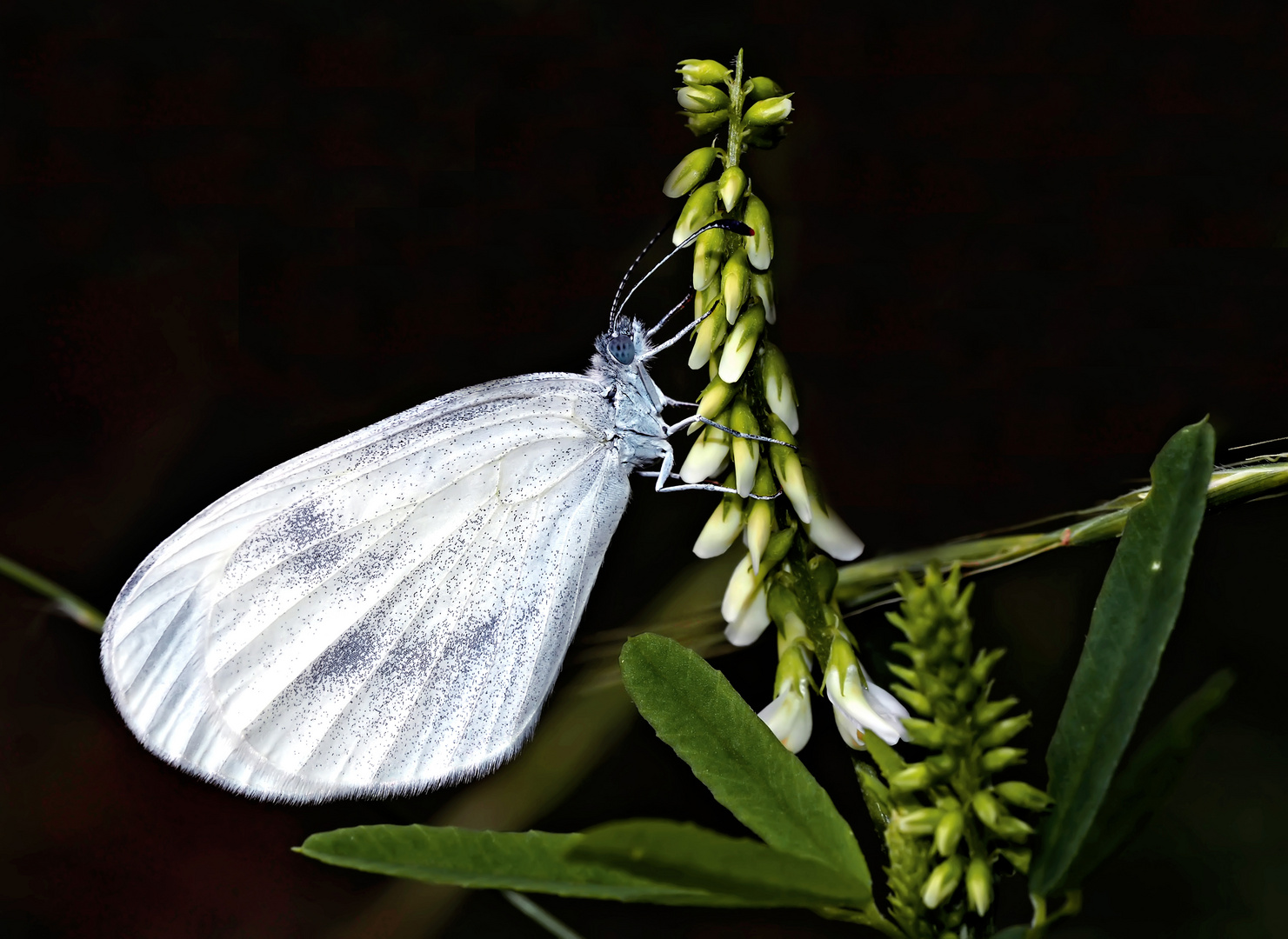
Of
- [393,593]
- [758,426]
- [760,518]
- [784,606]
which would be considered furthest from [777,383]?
[393,593]

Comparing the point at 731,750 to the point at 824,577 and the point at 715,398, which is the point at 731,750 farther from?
the point at 715,398

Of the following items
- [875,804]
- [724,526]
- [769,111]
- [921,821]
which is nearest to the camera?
[921,821]

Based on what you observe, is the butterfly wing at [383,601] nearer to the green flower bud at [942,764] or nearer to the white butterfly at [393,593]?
the white butterfly at [393,593]

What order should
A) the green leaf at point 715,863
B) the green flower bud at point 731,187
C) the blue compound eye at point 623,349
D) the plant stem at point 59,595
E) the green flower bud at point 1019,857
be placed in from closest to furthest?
1. the green leaf at point 715,863
2. the green flower bud at point 1019,857
3. the green flower bud at point 731,187
4. the blue compound eye at point 623,349
5. the plant stem at point 59,595

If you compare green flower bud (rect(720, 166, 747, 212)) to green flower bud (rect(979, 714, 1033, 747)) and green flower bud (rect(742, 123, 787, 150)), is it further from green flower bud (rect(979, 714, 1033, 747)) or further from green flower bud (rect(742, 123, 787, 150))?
green flower bud (rect(979, 714, 1033, 747))

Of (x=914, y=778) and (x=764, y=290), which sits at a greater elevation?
(x=764, y=290)

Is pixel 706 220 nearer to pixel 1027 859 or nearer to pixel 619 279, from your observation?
pixel 1027 859

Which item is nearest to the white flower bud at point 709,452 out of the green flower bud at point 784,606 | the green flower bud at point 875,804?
the green flower bud at point 784,606
